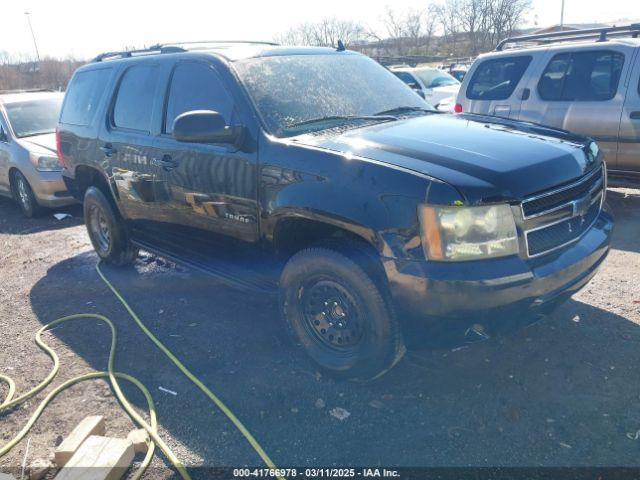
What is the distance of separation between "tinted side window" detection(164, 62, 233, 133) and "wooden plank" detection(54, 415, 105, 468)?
6.45 feet

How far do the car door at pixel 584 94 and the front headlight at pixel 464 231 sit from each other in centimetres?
424

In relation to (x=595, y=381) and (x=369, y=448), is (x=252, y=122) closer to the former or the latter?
(x=369, y=448)

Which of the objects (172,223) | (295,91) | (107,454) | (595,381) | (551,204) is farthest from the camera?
(172,223)

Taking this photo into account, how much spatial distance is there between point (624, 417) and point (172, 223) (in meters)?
3.27

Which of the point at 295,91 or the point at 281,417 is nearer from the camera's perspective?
the point at 281,417

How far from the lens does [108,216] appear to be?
5199 millimetres

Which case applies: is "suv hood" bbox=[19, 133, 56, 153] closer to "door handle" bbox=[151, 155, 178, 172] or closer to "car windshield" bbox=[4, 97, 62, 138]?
"car windshield" bbox=[4, 97, 62, 138]

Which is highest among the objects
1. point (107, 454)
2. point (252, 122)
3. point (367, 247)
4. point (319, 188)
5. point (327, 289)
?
point (252, 122)

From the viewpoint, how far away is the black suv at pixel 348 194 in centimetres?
264

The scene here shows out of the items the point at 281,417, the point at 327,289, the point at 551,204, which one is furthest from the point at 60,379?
the point at 551,204

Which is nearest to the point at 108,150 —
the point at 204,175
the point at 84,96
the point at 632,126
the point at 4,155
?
the point at 84,96

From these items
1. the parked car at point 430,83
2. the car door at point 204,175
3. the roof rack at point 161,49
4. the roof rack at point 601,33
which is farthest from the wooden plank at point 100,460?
the parked car at point 430,83

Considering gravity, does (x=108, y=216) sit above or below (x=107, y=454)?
above

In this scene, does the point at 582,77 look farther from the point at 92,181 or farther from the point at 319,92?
the point at 92,181
